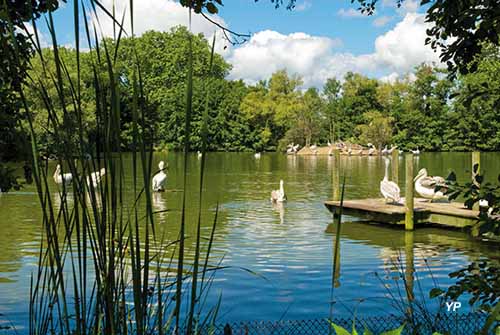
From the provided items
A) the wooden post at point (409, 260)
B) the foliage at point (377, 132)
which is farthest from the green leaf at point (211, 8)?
the foliage at point (377, 132)

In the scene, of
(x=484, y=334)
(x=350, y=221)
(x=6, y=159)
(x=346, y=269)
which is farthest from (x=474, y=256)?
(x=484, y=334)

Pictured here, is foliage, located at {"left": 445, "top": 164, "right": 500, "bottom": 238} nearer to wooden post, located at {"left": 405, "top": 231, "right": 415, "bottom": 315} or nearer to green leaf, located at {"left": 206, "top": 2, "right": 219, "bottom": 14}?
green leaf, located at {"left": 206, "top": 2, "right": 219, "bottom": 14}

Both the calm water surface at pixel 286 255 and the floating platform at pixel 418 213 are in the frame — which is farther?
the floating platform at pixel 418 213

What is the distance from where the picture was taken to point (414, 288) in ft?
28.1

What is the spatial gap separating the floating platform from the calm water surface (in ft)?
0.75

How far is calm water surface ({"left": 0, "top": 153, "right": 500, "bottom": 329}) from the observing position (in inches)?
290

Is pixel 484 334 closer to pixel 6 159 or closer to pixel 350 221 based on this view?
pixel 6 159

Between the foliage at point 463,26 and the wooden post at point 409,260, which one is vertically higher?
the foliage at point 463,26

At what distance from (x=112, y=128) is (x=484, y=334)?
0.76 m

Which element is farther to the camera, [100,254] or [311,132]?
[311,132]

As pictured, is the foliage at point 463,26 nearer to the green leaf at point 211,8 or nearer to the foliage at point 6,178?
the green leaf at point 211,8

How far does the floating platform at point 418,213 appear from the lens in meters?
13.2

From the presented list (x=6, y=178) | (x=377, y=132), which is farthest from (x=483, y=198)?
(x=377, y=132)

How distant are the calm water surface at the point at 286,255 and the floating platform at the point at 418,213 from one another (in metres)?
0.23
